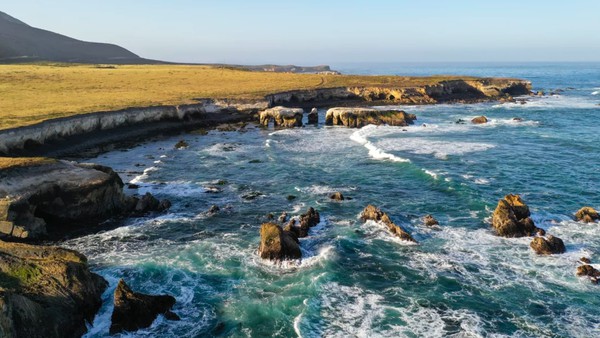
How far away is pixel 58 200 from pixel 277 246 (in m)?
16.2

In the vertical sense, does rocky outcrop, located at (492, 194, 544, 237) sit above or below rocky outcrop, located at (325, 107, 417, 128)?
below

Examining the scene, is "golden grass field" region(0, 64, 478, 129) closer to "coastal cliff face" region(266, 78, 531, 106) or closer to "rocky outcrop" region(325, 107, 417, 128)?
"coastal cliff face" region(266, 78, 531, 106)

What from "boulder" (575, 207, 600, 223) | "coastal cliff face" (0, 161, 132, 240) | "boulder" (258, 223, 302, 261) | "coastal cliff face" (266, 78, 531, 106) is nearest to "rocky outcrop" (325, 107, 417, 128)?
"coastal cliff face" (266, 78, 531, 106)

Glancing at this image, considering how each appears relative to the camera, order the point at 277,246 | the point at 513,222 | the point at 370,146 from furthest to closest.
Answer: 1. the point at 370,146
2. the point at 513,222
3. the point at 277,246

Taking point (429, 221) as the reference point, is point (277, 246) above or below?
above

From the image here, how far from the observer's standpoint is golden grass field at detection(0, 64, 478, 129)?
57969mm

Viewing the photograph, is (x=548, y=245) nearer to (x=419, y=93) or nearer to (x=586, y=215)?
(x=586, y=215)

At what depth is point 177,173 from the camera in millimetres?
45875

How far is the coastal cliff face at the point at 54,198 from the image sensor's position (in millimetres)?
27562

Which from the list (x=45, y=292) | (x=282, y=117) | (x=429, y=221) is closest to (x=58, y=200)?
(x=45, y=292)

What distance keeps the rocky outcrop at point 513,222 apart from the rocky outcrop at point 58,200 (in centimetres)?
2482

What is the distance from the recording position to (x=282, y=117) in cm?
7419

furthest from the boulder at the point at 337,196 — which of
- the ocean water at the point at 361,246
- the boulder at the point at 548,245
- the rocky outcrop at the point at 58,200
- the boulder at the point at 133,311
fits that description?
the boulder at the point at 133,311

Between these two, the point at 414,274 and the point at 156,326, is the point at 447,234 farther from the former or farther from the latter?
the point at 156,326
